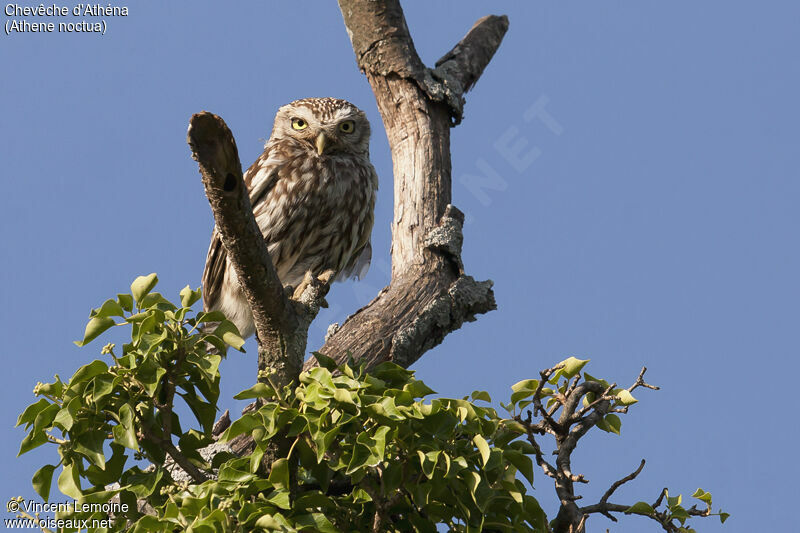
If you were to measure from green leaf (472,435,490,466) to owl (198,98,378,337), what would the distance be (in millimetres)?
2275

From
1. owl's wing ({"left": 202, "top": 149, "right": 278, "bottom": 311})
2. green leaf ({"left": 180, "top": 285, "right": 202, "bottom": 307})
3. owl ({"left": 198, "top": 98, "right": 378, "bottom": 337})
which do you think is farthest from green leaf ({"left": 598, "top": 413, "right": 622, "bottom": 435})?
owl's wing ({"left": 202, "top": 149, "right": 278, "bottom": 311})

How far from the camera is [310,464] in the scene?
243 centimetres

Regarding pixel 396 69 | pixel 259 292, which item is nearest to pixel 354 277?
pixel 396 69

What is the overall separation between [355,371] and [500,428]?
1.53 ft

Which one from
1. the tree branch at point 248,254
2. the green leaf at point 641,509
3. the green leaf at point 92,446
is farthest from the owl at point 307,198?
the green leaf at point 641,509

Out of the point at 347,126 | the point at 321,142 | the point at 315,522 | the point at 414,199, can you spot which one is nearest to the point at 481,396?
the point at 315,522

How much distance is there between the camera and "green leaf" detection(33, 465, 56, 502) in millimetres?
A: 2443

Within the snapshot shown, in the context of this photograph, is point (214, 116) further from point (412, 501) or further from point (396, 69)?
point (396, 69)

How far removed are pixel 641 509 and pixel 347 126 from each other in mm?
2864

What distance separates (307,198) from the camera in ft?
14.7

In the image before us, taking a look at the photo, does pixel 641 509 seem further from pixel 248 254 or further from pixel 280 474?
pixel 248 254

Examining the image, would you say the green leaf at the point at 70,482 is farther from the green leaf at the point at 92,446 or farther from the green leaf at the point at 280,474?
the green leaf at the point at 280,474

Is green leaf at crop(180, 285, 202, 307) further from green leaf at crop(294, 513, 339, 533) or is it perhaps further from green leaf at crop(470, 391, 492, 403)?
green leaf at crop(470, 391, 492, 403)

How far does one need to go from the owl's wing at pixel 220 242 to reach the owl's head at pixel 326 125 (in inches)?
8.4
